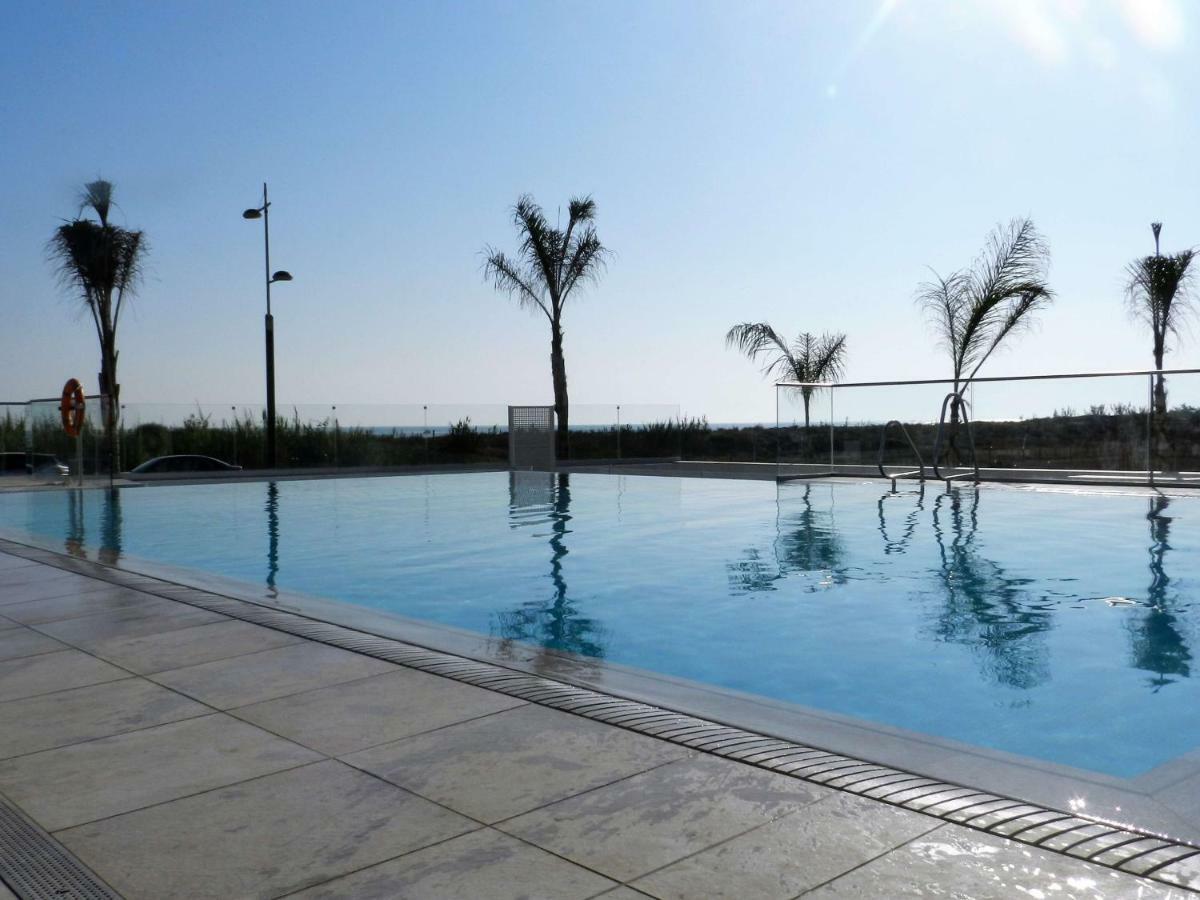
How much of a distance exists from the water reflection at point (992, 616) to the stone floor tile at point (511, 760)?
9.01 feet

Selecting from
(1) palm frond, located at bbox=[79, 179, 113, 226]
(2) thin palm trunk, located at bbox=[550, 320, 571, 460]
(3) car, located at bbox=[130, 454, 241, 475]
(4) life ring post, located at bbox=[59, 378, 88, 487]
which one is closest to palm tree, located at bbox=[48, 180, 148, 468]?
(1) palm frond, located at bbox=[79, 179, 113, 226]

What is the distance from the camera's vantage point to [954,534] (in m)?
10.6

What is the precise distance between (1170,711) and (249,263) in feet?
72.3

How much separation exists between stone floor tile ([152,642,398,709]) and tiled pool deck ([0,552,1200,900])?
20mm

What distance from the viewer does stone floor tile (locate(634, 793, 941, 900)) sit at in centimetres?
249

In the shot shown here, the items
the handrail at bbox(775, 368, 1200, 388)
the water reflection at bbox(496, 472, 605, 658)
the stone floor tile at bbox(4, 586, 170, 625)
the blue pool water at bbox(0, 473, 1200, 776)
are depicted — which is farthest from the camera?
the handrail at bbox(775, 368, 1200, 388)

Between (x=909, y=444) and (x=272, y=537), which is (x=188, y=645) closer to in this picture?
(x=272, y=537)

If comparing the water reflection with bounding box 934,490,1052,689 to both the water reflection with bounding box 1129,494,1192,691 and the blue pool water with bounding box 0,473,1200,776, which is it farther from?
the water reflection with bounding box 1129,494,1192,691

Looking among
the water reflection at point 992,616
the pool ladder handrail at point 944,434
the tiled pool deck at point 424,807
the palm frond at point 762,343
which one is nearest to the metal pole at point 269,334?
the palm frond at point 762,343

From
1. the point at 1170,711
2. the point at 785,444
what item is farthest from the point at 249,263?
the point at 1170,711

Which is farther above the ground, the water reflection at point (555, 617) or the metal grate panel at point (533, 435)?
the metal grate panel at point (533, 435)

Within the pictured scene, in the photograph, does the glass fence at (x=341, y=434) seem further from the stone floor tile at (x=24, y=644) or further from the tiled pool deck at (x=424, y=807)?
the tiled pool deck at (x=424, y=807)

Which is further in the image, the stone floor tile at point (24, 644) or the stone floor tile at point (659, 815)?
the stone floor tile at point (24, 644)

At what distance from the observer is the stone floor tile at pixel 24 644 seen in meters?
5.32
